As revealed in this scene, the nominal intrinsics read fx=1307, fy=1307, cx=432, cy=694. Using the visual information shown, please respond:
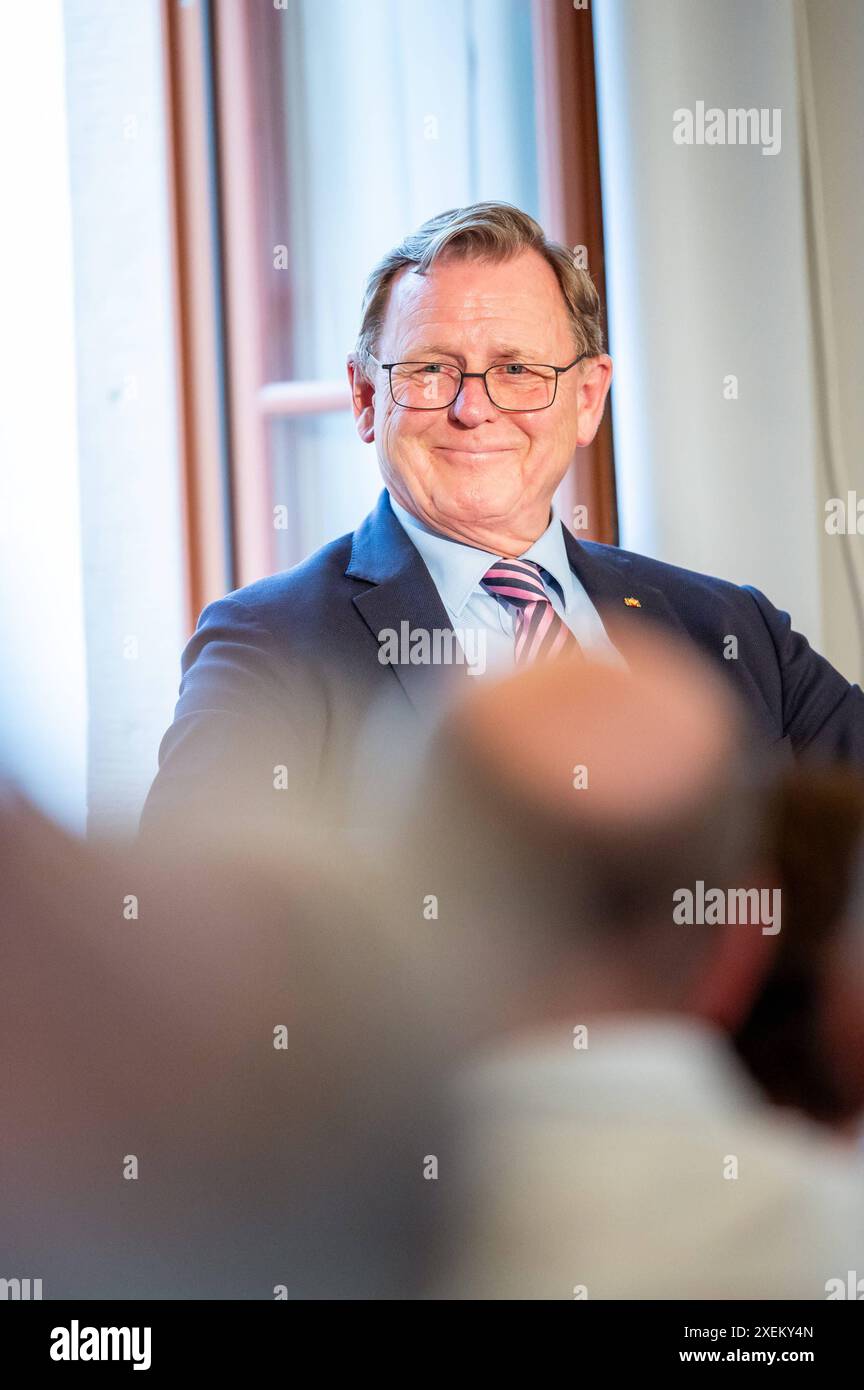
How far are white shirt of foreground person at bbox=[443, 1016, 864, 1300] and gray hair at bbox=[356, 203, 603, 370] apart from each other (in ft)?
2.50

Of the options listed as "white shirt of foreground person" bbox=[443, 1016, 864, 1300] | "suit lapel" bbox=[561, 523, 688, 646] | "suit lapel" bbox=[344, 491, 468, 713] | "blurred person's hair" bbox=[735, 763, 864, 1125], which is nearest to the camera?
"white shirt of foreground person" bbox=[443, 1016, 864, 1300]

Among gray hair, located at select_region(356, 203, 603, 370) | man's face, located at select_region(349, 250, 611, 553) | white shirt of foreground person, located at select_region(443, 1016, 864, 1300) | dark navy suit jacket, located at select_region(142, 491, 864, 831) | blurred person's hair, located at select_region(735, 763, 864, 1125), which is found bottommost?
white shirt of foreground person, located at select_region(443, 1016, 864, 1300)

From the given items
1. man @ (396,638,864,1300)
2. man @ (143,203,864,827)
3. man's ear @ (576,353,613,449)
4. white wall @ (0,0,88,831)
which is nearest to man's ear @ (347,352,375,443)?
man @ (143,203,864,827)

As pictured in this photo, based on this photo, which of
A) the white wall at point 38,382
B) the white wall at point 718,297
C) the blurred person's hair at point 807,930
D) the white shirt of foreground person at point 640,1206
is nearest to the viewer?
the white shirt of foreground person at point 640,1206

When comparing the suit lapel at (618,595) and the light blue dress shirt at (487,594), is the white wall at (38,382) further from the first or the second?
the suit lapel at (618,595)

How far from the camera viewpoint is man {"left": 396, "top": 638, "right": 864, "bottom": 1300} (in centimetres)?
98

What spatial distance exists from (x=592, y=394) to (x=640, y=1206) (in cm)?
80

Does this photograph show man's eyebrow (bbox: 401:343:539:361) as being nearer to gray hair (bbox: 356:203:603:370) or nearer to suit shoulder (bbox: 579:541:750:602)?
gray hair (bbox: 356:203:603:370)

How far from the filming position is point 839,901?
3.83 ft

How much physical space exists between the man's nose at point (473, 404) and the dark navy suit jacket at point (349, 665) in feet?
0.41

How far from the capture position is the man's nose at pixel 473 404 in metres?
1.27

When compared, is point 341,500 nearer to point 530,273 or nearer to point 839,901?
point 530,273

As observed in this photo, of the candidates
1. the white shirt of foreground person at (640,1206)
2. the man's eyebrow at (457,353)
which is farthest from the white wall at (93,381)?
the white shirt of foreground person at (640,1206)

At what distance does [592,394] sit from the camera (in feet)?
4.48
